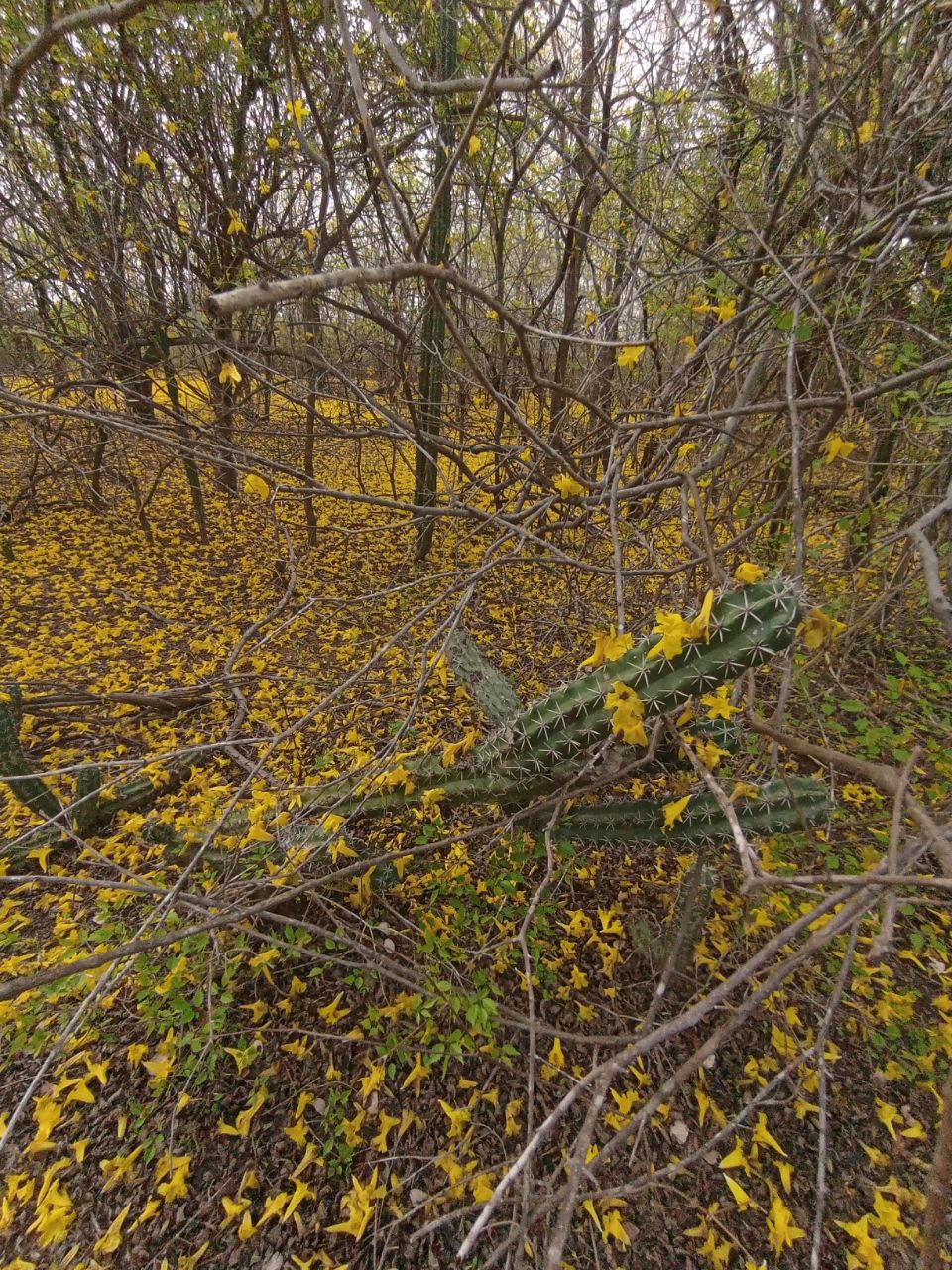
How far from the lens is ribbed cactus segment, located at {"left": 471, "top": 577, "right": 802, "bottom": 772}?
1.15 meters

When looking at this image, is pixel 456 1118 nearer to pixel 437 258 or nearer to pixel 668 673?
pixel 668 673

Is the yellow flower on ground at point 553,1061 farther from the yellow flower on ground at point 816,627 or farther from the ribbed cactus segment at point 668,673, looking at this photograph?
the yellow flower on ground at point 816,627

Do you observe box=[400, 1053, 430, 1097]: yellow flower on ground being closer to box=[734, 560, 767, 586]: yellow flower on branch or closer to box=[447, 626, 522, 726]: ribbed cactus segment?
box=[447, 626, 522, 726]: ribbed cactus segment

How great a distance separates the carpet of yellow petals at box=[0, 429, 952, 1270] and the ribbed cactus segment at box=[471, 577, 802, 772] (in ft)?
1.19

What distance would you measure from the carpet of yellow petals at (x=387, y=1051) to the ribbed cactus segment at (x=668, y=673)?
0.36m

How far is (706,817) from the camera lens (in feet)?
5.48

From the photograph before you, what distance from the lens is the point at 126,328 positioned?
14.6ft

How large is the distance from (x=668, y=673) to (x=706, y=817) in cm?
61

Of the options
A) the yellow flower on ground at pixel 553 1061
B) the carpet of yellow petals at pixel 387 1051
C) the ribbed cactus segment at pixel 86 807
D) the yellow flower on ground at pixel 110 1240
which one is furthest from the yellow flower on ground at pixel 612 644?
the ribbed cactus segment at pixel 86 807

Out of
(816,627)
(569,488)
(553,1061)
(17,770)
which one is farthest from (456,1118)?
(17,770)

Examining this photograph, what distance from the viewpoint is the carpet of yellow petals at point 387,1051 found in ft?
5.23

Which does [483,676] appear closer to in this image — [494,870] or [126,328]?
[494,870]

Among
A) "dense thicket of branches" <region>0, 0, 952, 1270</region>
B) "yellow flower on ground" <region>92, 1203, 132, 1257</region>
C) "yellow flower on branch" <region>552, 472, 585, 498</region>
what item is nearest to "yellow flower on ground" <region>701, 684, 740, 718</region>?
"dense thicket of branches" <region>0, 0, 952, 1270</region>

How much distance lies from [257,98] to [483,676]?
4.85 metres
